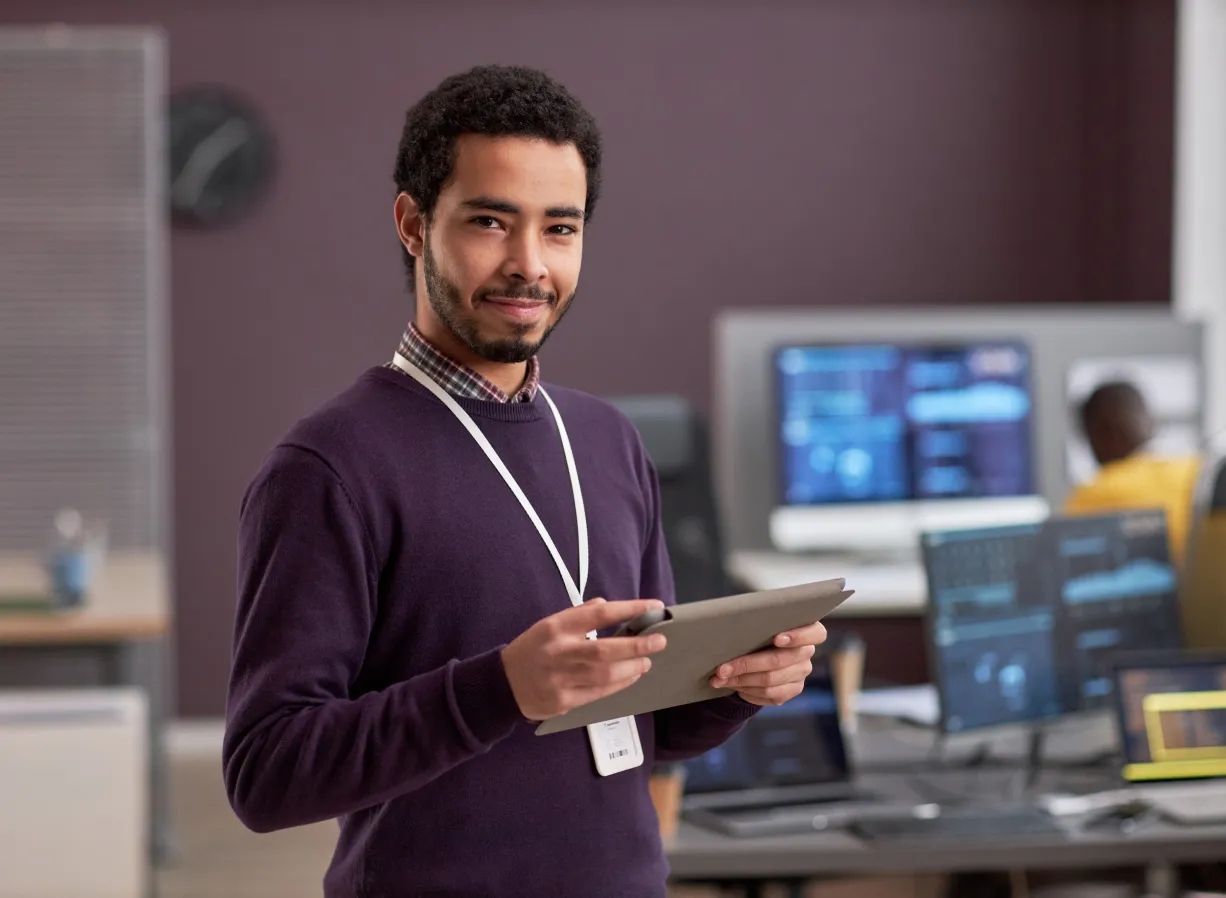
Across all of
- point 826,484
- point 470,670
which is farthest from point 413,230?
point 826,484

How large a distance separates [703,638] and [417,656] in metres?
0.24

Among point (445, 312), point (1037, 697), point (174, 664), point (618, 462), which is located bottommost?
point (174, 664)

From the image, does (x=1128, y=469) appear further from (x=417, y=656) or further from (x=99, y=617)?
(x=417, y=656)

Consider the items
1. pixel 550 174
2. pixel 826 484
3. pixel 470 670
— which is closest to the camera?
pixel 470 670

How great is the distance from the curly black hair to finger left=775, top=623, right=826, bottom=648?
443 millimetres

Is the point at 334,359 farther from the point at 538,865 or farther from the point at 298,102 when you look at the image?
the point at 538,865

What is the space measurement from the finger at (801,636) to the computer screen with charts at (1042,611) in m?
1.10

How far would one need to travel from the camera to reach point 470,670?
1.20m

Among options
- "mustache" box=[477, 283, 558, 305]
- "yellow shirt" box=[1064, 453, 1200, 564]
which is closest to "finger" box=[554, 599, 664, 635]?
"mustache" box=[477, 283, 558, 305]

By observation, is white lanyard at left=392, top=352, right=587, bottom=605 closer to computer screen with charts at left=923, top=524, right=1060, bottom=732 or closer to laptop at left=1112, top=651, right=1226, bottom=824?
computer screen with charts at left=923, top=524, right=1060, bottom=732

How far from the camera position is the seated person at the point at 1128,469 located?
3.47m

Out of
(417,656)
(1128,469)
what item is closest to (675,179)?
(1128,469)

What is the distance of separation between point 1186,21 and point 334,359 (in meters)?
3.17

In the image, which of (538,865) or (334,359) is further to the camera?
(334,359)
